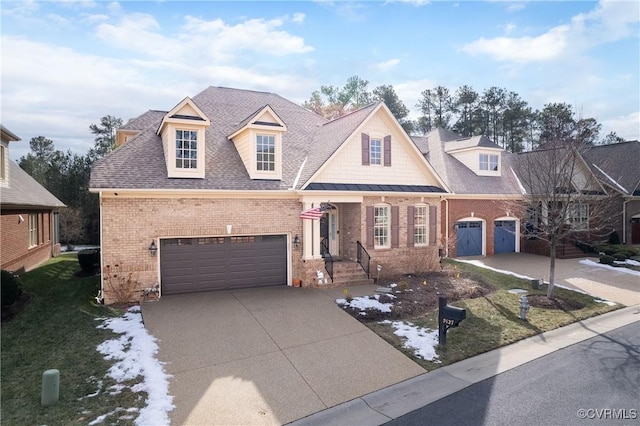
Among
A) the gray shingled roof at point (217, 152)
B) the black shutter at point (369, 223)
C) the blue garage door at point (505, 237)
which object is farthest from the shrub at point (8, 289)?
the blue garage door at point (505, 237)

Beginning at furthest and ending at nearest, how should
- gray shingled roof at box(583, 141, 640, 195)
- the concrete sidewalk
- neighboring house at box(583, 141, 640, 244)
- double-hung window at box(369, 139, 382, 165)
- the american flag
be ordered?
gray shingled roof at box(583, 141, 640, 195), neighboring house at box(583, 141, 640, 244), double-hung window at box(369, 139, 382, 165), the american flag, the concrete sidewalk

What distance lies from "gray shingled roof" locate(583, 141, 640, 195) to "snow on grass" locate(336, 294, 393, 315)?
21.5 meters

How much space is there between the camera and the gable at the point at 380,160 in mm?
15990

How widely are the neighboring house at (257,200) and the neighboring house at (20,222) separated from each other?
394 cm

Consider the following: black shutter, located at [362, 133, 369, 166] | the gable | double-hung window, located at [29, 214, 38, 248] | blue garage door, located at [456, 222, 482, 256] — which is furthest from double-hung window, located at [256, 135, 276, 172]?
double-hung window, located at [29, 214, 38, 248]

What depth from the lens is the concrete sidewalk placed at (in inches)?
259

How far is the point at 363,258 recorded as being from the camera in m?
16.4

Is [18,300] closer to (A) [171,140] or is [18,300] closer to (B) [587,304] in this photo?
(A) [171,140]

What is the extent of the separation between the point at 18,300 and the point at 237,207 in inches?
303

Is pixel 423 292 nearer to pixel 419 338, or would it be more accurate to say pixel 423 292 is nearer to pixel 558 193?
pixel 419 338

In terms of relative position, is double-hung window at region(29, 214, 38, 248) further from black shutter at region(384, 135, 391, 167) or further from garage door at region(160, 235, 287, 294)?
black shutter at region(384, 135, 391, 167)

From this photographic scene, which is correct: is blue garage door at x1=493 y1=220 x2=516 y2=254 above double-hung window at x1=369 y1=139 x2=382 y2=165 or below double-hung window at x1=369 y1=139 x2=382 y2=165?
below

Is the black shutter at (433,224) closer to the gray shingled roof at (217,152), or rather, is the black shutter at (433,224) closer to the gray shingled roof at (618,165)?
the gray shingled roof at (217,152)

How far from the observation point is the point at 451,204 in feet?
70.6
